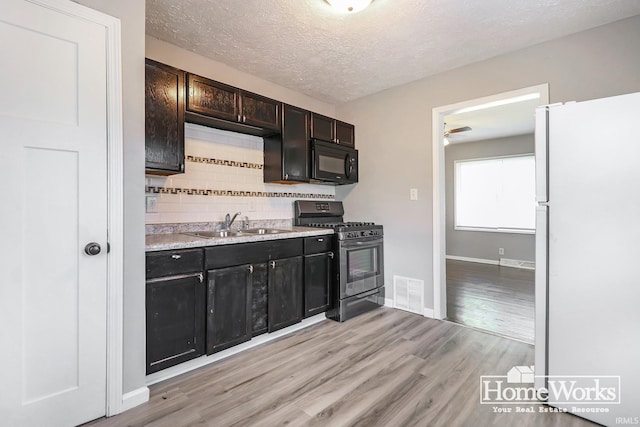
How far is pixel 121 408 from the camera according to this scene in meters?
1.71

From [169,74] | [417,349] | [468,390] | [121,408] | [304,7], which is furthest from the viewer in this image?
[417,349]

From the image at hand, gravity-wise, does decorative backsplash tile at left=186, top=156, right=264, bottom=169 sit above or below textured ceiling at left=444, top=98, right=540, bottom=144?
below

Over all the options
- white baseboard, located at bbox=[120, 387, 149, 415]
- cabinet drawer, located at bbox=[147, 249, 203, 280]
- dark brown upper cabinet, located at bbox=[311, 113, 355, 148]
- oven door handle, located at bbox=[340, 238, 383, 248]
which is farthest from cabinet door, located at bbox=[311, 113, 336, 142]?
white baseboard, located at bbox=[120, 387, 149, 415]

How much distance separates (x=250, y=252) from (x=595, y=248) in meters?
2.21

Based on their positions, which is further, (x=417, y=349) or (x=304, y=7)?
(x=417, y=349)

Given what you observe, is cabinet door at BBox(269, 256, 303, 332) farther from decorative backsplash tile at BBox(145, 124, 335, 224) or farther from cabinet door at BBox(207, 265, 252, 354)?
decorative backsplash tile at BBox(145, 124, 335, 224)

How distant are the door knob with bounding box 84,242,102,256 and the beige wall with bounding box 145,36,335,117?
5.66 feet

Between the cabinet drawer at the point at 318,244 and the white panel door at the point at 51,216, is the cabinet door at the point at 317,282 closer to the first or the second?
the cabinet drawer at the point at 318,244

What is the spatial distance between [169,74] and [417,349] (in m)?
2.95

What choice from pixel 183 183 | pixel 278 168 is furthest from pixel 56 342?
pixel 278 168

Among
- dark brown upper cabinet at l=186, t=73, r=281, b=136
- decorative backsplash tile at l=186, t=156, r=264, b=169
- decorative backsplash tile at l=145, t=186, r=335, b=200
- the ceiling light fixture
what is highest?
the ceiling light fixture

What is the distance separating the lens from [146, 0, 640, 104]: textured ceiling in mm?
2094

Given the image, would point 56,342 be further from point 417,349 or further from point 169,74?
point 417,349

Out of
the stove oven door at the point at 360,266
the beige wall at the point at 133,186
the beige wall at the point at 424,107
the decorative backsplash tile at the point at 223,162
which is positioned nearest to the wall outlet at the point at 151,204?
the decorative backsplash tile at the point at 223,162
